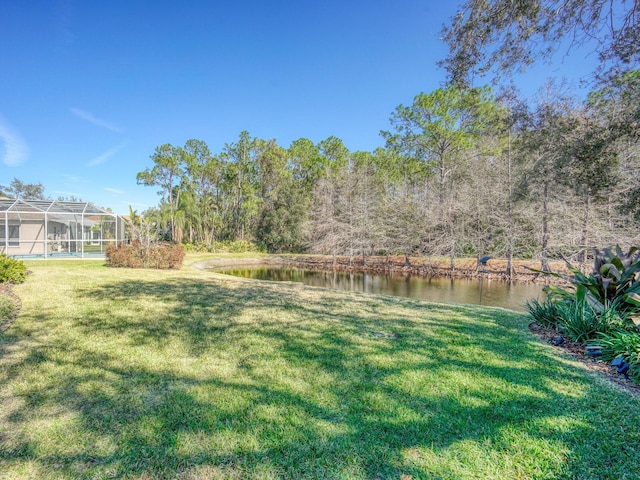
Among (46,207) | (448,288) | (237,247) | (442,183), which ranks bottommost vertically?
(448,288)

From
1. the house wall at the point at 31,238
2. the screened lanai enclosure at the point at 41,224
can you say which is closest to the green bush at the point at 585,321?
the screened lanai enclosure at the point at 41,224

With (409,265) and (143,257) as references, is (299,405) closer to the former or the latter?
(143,257)

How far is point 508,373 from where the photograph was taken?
2.86 m

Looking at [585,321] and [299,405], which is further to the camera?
[585,321]

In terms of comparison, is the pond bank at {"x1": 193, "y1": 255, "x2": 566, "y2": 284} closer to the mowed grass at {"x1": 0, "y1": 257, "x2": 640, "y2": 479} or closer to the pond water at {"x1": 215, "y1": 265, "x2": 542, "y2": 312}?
the pond water at {"x1": 215, "y1": 265, "x2": 542, "y2": 312}

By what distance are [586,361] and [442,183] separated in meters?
19.3

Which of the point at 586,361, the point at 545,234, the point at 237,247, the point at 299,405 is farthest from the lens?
the point at 237,247

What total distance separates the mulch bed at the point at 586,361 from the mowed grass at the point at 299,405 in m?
0.19

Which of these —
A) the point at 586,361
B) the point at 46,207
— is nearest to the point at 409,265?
the point at 586,361

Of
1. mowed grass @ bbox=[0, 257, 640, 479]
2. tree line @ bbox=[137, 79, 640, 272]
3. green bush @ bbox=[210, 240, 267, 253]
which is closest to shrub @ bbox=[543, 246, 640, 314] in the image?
mowed grass @ bbox=[0, 257, 640, 479]

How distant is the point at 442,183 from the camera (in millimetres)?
20844

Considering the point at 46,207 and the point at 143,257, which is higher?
the point at 46,207

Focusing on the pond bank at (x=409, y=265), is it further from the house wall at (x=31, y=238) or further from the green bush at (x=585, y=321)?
the green bush at (x=585, y=321)

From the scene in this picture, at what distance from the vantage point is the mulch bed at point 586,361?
2.70 meters
